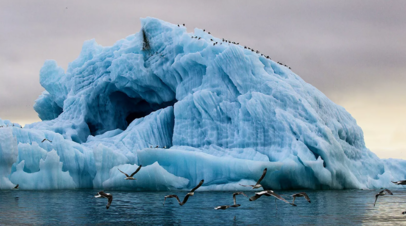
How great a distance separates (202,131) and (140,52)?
849 cm

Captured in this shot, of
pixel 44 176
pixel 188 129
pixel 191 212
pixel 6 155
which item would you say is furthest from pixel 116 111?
pixel 191 212

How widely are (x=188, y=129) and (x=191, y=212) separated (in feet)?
49.1

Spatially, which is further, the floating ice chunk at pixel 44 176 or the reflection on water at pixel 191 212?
the floating ice chunk at pixel 44 176

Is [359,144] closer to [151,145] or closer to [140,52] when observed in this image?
[151,145]

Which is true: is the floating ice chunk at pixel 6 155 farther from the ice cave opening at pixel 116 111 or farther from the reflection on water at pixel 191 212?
the ice cave opening at pixel 116 111

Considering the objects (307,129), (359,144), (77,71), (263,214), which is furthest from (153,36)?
(263,214)

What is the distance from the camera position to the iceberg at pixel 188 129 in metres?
27.2

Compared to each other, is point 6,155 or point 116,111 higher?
point 116,111

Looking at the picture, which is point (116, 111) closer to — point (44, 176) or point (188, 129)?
point (188, 129)

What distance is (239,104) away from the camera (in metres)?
31.1

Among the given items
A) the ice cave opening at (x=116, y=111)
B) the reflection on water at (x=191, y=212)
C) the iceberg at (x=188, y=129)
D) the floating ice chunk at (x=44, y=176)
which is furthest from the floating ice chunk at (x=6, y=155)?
the ice cave opening at (x=116, y=111)

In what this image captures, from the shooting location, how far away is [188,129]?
31516mm

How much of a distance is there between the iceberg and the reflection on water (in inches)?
220

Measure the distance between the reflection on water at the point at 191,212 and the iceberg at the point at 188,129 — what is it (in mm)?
5590
